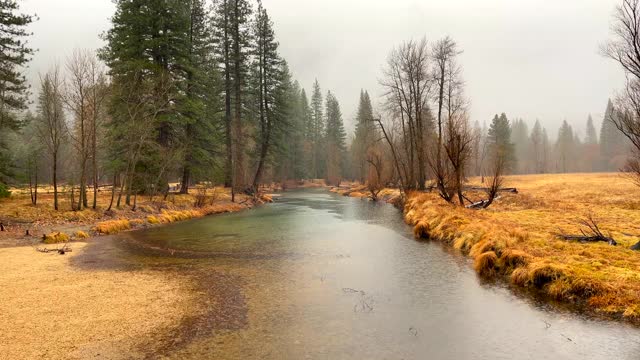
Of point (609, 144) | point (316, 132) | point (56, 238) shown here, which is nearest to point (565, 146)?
point (609, 144)

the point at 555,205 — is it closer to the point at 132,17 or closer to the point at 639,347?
the point at 639,347

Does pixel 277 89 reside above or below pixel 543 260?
above

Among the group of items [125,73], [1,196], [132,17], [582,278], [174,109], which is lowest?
[582,278]

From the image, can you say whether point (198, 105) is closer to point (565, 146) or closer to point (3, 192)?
point (3, 192)

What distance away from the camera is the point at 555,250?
37.6 feet

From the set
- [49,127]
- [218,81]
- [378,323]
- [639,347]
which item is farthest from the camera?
[218,81]

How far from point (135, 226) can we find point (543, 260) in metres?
19.8

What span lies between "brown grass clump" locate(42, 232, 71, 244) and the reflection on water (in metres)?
2.99

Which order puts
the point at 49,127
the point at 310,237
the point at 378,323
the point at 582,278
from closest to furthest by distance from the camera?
the point at 378,323
the point at 582,278
the point at 310,237
the point at 49,127

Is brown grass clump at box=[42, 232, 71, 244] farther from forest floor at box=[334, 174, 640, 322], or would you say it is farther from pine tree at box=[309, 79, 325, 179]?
pine tree at box=[309, 79, 325, 179]

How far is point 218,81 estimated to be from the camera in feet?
128

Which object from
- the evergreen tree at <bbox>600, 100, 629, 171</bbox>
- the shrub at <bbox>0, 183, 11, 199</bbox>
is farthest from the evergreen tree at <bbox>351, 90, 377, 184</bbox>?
the evergreen tree at <bbox>600, 100, 629, 171</bbox>

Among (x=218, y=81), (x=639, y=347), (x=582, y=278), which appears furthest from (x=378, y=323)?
(x=218, y=81)

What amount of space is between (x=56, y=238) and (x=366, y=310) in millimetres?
14645
